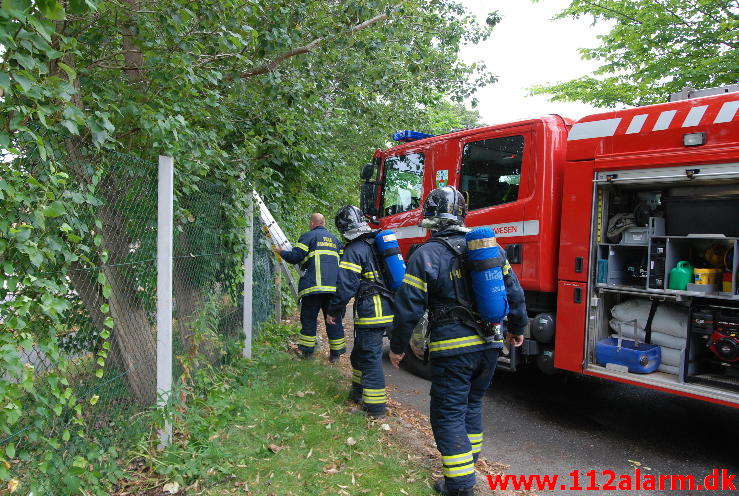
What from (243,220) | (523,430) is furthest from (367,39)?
(523,430)

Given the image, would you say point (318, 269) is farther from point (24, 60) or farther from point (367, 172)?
point (24, 60)

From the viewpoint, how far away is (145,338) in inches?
141

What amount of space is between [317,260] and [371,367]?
1594 millimetres

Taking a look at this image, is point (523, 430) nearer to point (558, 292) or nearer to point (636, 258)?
point (558, 292)

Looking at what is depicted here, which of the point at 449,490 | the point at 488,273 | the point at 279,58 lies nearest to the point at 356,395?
the point at 449,490

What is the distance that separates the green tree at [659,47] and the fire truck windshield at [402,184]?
4533mm

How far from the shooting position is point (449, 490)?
3.30 m

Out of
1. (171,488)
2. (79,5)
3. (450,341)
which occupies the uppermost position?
(79,5)

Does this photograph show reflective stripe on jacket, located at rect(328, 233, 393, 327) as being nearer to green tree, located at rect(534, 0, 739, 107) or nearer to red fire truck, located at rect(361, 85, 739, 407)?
red fire truck, located at rect(361, 85, 739, 407)

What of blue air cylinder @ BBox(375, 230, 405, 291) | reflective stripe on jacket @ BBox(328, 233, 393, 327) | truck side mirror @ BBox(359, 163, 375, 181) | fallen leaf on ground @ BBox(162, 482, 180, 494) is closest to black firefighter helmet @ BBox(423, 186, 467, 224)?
blue air cylinder @ BBox(375, 230, 405, 291)

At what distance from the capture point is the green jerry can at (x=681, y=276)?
4.07m

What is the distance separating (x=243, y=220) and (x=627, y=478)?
3.85m

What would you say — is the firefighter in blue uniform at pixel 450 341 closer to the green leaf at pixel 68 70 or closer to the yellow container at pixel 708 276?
the yellow container at pixel 708 276

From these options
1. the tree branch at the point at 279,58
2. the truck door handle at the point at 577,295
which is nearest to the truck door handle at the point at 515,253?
the truck door handle at the point at 577,295
